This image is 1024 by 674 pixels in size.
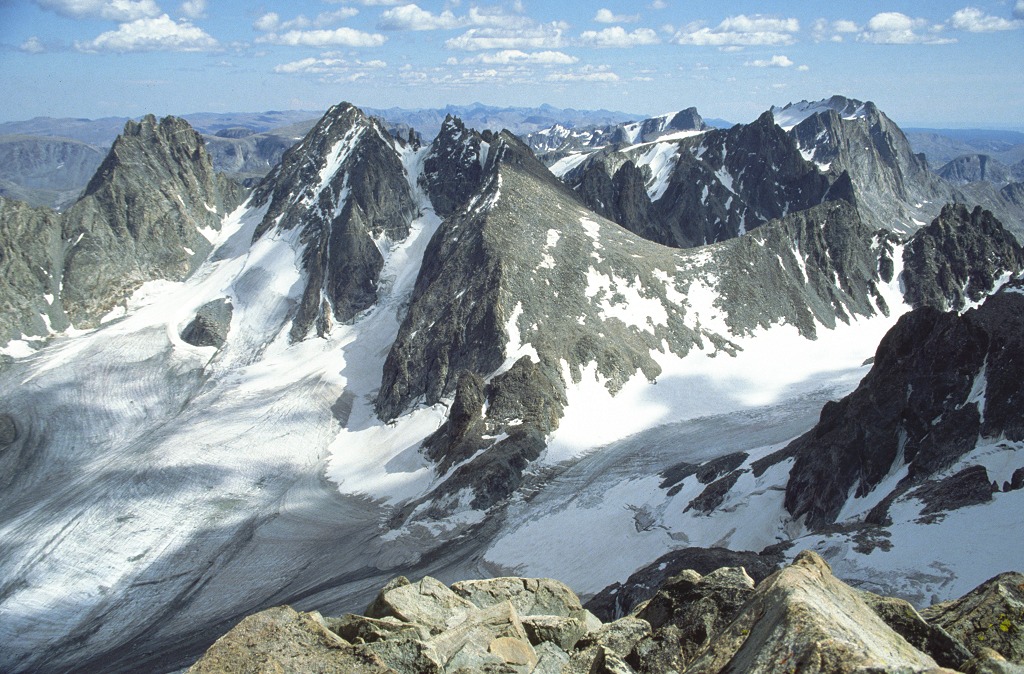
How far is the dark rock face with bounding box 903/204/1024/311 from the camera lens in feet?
354

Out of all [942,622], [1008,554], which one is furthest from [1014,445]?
[942,622]

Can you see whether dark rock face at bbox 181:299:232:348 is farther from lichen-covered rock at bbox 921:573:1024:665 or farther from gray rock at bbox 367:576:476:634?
lichen-covered rock at bbox 921:573:1024:665

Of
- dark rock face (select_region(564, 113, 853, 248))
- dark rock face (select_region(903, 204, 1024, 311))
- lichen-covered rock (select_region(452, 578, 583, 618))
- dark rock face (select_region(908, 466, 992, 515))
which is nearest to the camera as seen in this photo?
lichen-covered rock (select_region(452, 578, 583, 618))

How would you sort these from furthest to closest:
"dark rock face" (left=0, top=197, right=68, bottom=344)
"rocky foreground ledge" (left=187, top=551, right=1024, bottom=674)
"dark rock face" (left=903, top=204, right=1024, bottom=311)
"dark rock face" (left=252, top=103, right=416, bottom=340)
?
1. "dark rock face" (left=252, top=103, right=416, bottom=340)
2. "dark rock face" (left=903, top=204, right=1024, bottom=311)
3. "dark rock face" (left=0, top=197, right=68, bottom=344)
4. "rocky foreground ledge" (left=187, top=551, right=1024, bottom=674)

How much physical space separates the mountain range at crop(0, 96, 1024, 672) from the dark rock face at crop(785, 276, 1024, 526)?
0.19 m

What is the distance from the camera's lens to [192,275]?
420ft

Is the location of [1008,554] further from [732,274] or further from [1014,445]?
[732,274]

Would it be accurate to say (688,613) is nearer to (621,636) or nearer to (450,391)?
(621,636)

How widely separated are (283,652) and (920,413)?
144ft

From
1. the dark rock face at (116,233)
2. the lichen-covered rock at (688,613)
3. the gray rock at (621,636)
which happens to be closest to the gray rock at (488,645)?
the gray rock at (621,636)

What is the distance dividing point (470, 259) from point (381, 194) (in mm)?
43518

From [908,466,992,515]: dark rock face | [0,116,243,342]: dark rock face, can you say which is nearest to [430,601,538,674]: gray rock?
[908,466,992,515]: dark rock face

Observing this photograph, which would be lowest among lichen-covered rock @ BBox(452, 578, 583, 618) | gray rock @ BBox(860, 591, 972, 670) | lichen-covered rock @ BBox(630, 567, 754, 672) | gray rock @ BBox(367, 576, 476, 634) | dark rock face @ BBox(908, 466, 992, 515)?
dark rock face @ BBox(908, 466, 992, 515)

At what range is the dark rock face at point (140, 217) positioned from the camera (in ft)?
376
